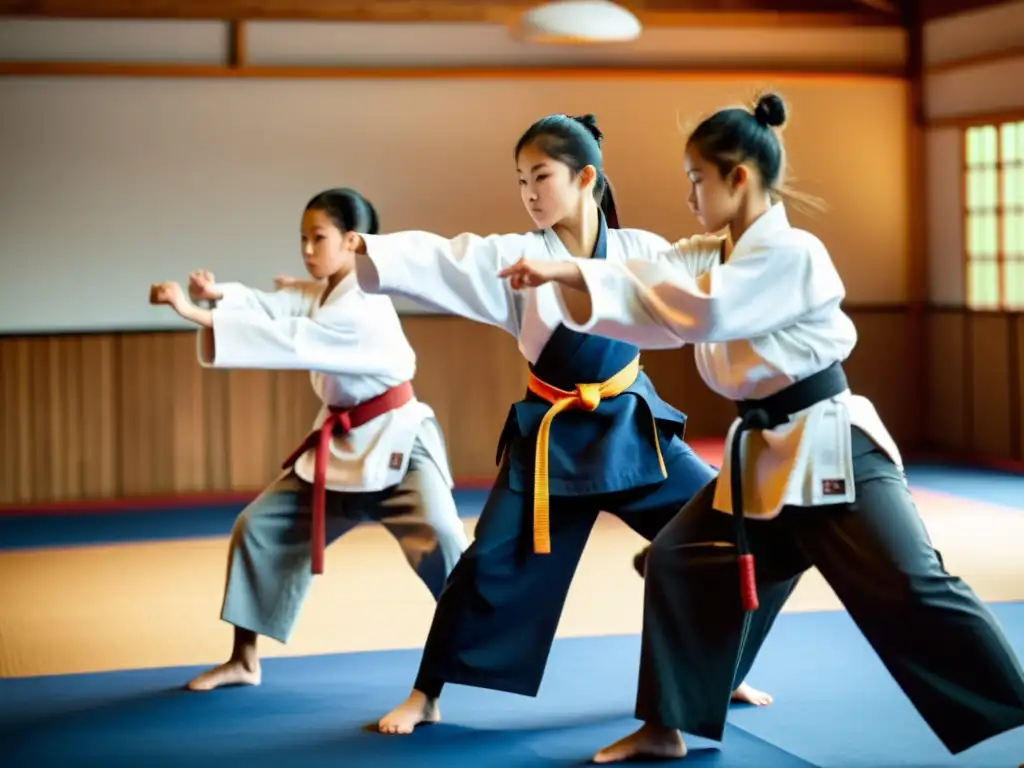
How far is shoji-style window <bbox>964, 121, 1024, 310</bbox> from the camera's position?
25.0 ft

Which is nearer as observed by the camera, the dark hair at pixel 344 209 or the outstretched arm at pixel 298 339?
the outstretched arm at pixel 298 339

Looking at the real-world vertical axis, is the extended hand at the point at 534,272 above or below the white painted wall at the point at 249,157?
below

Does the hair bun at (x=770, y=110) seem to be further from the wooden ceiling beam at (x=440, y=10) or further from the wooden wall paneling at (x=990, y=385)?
the wooden wall paneling at (x=990, y=385)

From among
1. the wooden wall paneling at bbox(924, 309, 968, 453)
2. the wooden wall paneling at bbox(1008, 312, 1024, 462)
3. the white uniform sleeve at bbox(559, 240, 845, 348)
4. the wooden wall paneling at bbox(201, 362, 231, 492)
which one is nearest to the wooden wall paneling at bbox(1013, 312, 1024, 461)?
the wooden wall paneling at bbox(1008, 312, 1024, 462)

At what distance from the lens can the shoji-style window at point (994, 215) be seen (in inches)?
300

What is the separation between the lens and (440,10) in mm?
7586

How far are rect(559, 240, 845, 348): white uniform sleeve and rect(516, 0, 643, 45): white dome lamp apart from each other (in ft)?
12.3

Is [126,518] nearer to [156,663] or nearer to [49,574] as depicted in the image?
[49,574]

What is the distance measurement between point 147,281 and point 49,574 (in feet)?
7.87

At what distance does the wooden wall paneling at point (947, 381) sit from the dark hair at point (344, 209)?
517 centimetres

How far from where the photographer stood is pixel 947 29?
8008mm

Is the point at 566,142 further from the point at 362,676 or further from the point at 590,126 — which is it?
the point at 362,676

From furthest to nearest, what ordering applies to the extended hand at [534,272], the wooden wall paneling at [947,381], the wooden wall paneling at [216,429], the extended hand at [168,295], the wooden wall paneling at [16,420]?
the wooden wall paneling at [947,381] → the wooden wall paneling at [216,429] → the wooden wall paneling at [16,420] → the extended hand at [168,295] → the extended hand at [534,272]

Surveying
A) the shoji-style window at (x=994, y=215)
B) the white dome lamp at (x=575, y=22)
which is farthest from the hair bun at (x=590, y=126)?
the shoji-style window at (x=994, y=215)
